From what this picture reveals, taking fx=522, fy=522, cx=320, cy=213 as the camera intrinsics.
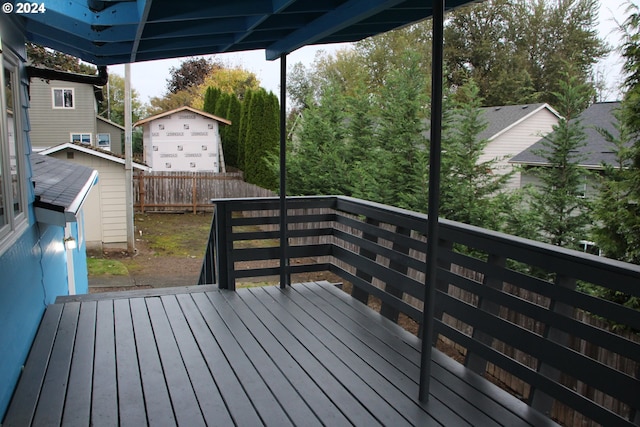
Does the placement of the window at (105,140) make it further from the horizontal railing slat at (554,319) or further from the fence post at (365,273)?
the horizontal railing slat at (554,319)

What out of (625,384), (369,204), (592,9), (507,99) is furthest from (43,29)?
(592,9)

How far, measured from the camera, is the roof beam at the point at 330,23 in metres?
2.57

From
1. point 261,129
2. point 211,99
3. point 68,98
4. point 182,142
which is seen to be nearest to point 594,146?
point 261,129

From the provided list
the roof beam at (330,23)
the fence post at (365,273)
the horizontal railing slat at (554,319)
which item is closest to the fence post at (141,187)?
the roof beam at (330,23)

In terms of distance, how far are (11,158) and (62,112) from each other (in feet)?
66.0

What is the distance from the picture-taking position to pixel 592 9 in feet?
83.9

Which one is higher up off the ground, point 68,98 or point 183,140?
point 68,98

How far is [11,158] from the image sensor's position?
3.04m

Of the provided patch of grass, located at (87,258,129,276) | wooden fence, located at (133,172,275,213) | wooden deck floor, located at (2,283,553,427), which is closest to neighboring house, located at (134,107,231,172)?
wooden fence, located at (133,172,275,213)

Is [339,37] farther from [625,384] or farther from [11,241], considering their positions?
[625,384]

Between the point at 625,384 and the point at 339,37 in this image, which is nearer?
the point at 625,384

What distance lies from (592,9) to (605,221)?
24217mm

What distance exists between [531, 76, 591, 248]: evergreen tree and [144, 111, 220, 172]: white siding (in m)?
15.6

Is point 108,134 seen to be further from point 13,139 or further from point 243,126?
point 13,139
